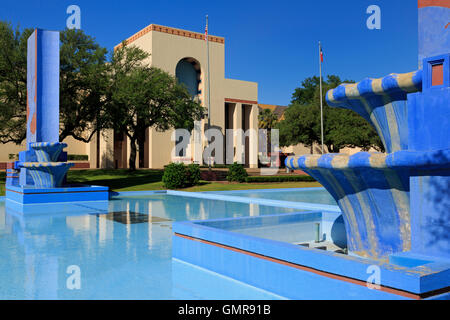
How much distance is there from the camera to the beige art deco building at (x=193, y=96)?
143 ft

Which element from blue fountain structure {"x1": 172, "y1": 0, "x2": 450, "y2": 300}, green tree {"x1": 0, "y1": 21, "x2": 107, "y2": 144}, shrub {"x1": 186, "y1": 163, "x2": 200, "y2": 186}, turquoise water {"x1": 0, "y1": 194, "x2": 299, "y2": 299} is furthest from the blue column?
blue fountain structure {"x1": 172, "y1": 0, "x2": 450, "y2": 300}

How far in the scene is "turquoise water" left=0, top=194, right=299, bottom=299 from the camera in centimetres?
605

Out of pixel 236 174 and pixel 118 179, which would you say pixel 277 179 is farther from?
pixel 118 179

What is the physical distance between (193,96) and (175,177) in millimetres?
21575

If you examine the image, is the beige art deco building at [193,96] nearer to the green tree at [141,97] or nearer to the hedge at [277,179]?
the green tree at [141,97]

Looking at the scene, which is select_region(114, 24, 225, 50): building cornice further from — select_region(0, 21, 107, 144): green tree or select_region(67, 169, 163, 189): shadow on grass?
select_region(67, 169, 163, 189): shadow on grass

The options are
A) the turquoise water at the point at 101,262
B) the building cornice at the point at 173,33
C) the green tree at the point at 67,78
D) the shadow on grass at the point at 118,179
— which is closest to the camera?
the turquoise water at the point at 101,262

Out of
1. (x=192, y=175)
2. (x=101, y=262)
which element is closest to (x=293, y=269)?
(x=101, y=262)

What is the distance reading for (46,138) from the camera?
1992 cm

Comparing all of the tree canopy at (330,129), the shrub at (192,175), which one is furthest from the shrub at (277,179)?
the tree canopy at (330,129)

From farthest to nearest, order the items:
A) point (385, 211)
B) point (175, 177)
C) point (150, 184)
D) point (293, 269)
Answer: point (150, 184), point (175, 177), point (385, 211), point (293, 269)

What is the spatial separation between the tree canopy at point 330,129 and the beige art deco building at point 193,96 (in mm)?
6048

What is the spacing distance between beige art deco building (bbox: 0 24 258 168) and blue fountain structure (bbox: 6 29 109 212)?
2290cm
